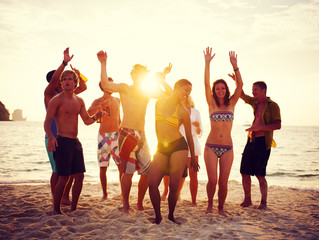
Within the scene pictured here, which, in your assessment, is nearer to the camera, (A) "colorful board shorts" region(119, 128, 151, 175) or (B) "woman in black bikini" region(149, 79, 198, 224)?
(B) "woman in black bikini" region(149, 79, 198, 224)

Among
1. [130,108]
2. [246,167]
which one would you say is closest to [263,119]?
[246,167]

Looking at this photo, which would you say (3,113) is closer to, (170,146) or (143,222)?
(143,222)

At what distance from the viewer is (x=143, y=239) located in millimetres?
3771

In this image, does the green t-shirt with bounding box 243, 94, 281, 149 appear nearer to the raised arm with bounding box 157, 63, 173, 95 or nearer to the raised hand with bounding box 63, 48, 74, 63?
the raised arm with bounding box 157, 63, 173, 95

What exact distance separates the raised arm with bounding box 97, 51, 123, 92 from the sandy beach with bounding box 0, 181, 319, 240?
2.41 m

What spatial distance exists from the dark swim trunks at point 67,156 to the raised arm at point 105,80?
1.17m

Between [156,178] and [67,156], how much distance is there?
65.0 inches

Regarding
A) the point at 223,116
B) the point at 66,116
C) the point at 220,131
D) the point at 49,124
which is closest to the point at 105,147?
the point at 66,116

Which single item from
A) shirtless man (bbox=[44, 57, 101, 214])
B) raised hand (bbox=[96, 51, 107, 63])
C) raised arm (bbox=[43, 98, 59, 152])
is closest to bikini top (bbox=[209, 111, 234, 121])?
raised hand (bbox=[96, 51, 107, 63])

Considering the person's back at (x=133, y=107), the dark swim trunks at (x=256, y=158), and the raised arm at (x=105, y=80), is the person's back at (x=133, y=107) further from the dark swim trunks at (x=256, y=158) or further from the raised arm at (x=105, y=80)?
the dark swim trunks at (x=256, y=158)

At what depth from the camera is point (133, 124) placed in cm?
482

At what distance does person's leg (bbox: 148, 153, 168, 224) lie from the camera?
4.27m

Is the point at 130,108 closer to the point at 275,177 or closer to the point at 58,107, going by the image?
the point at 58,107

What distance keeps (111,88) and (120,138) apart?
3.18ft
